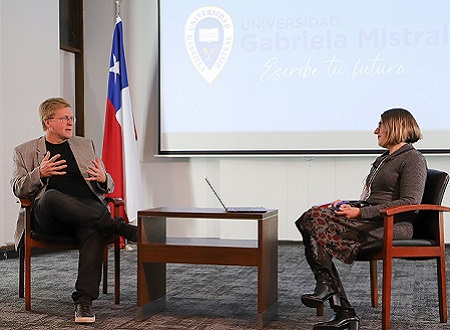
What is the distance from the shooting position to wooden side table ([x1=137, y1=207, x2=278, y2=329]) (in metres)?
3.87

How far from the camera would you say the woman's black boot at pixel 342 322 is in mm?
3685

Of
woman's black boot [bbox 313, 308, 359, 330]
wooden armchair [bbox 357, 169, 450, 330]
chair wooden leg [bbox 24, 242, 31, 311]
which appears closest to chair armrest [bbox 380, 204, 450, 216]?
wooden armchair [bbox 357, 169, 450, 330]

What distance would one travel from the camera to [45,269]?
232 inches

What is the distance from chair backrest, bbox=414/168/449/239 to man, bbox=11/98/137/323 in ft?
4.80

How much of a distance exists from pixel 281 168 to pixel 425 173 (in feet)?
11.9

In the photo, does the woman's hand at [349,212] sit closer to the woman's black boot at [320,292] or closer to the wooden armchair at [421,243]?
the wooden armchair at [421,243]

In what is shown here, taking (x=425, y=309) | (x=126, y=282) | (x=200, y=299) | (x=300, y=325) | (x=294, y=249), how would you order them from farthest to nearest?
(x=294, y=249) < (x=126, y=282) < (x=200, y=299) < (x=425, y=309) < (x=300, y=325)

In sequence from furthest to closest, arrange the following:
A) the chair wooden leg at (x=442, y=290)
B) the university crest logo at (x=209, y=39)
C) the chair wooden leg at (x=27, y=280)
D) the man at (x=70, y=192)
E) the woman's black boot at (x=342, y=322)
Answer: the university crest logo at (x=209, y=39) → the chair wooden leg at (x=27, y=280) → the man at (x=70, y=192) → the chair wooden leg at (x=442, y=290) → the woman's black boot at (x=342, y=322)

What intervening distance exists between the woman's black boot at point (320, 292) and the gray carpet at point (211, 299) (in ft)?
0.80

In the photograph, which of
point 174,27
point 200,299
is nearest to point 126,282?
point 200,299

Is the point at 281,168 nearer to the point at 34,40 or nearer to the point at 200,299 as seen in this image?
the point at 34,40

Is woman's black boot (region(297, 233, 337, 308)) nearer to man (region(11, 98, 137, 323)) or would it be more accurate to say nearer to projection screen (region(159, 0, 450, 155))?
man (region(11, 98, 137, 323))

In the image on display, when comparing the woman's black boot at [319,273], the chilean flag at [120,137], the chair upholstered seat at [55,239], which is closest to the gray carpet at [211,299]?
the woman's black boot at [319,273]

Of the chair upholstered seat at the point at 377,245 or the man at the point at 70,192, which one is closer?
the chair upholstered seat at the point at 377,245
